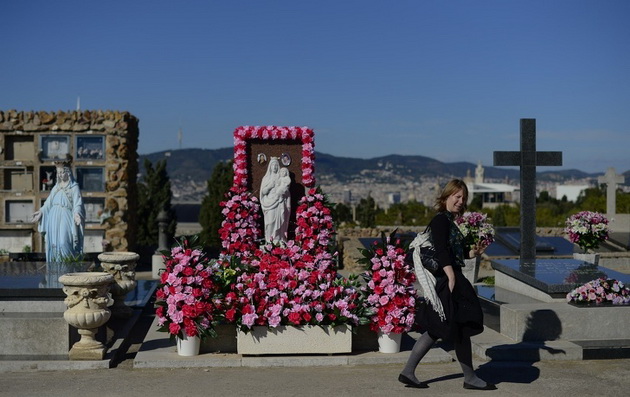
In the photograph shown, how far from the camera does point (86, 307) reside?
23.2 ft

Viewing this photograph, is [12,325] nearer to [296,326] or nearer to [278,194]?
[296,326]

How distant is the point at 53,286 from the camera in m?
7.98

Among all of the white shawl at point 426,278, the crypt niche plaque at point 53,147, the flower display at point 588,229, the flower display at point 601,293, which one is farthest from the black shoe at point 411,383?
the crypt niche plaque at point 53,147

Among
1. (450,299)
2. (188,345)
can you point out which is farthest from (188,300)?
(450,299)

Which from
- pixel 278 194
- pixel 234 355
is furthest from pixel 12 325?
pixel 278 194

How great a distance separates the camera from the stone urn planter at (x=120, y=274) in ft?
31.6

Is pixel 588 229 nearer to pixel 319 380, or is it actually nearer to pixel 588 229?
pixel 588 229

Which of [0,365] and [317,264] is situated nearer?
[0,365]

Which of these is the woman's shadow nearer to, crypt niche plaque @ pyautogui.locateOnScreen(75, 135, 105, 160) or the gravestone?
the gravestone

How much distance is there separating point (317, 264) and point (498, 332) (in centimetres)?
231

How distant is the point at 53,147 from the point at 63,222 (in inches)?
239

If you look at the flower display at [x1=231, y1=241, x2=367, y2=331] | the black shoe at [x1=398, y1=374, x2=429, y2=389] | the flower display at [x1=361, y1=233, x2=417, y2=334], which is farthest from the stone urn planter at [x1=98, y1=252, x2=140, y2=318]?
the black shoe at [x1=398, y1=374, x2=429, y2=389]

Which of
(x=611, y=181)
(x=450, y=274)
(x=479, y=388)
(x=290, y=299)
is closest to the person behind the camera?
(x=450, y=274)

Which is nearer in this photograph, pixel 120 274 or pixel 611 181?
pixel 120 274
